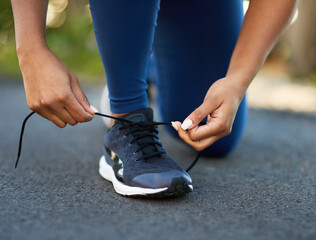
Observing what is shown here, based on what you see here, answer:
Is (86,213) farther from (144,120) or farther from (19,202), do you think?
(144,120)

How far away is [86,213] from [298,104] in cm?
193

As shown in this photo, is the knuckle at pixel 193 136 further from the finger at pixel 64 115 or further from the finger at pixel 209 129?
the finger at pixel 64 115

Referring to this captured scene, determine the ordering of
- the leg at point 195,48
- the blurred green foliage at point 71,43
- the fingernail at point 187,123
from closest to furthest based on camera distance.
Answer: the fingernail at point 187,123, the leg at point 195,48, the blurred green foliage at point 71,43

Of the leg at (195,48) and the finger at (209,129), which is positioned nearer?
the finger at (209,129)

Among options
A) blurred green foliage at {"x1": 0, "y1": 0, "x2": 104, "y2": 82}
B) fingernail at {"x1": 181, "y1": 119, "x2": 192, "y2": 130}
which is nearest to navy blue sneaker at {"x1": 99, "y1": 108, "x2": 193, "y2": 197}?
fingernail at {"x1": 181, "y1": 119, "x2": 192, "y2": 130}

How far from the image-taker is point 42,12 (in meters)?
0.77

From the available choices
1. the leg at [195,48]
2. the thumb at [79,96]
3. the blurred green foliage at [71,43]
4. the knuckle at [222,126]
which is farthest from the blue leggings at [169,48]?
the blurred green foliage at [71,43]

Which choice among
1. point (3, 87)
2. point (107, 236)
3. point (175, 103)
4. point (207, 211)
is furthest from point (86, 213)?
point (3, 87)

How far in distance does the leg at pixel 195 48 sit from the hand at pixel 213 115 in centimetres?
40

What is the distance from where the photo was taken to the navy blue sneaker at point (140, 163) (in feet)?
2.44

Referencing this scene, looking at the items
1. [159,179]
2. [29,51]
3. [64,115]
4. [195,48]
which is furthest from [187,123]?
[195,48]

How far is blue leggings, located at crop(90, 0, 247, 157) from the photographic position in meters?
0.83

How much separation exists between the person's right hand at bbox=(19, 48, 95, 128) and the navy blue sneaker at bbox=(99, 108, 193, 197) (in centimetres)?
15

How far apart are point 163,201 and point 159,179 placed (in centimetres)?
5
